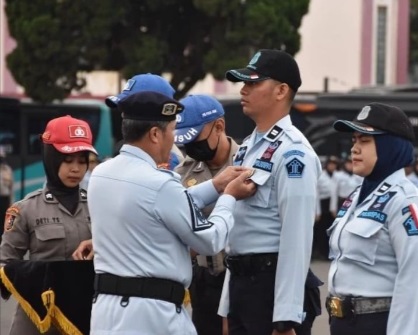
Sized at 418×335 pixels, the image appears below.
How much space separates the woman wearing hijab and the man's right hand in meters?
1.07

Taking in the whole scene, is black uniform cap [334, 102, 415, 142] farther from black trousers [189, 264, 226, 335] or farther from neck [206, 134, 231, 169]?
black trousers [189, 264, 226, 335]

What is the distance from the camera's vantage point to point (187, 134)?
6316mm

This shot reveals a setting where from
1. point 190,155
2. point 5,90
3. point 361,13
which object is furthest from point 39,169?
point 190,155

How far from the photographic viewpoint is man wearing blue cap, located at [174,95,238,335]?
6332 millimetres

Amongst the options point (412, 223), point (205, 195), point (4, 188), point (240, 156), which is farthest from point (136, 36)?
point (412, 223)

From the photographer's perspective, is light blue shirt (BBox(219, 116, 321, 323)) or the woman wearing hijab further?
the woman wearing hijab

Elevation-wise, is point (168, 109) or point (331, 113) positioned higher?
point (168, 109)

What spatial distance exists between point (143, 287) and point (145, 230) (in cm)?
24

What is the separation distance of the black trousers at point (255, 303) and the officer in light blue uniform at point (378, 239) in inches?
10.5

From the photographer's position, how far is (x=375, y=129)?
213 inches

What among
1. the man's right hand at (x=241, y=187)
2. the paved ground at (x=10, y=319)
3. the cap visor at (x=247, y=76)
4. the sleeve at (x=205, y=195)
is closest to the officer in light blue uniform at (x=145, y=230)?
the man's right hand at (x=241, y=187)

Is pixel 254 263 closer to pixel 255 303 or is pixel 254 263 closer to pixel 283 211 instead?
pixel 255 303

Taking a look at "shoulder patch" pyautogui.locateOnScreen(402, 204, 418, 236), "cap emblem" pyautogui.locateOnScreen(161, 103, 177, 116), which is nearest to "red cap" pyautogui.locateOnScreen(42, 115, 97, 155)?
"cap emblem" pyautogui.locateOnScreen(161, 103, 177, 116)

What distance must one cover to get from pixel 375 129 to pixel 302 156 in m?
0.34
